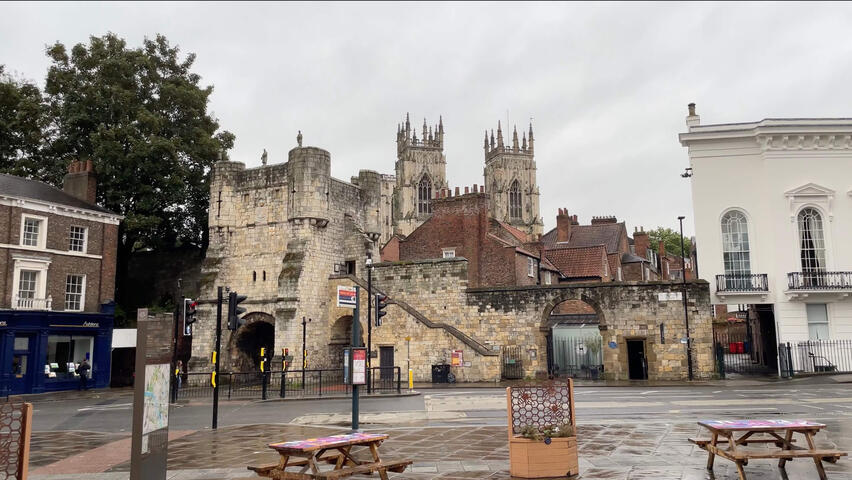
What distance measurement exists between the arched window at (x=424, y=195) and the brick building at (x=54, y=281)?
7043 cm

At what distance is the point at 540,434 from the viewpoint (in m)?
8.20

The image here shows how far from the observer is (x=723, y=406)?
16.2 m

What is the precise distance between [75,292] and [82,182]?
604cm

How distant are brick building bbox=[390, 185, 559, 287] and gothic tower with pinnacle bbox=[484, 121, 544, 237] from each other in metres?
59.0

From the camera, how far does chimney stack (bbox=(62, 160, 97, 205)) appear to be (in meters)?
33.6

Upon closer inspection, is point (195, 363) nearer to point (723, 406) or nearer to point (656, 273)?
point (723, 406)

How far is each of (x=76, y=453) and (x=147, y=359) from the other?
244 inches

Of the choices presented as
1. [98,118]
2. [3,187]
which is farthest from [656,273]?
[3,187]

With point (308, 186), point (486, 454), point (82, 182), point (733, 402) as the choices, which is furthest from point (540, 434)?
point (82, 182)

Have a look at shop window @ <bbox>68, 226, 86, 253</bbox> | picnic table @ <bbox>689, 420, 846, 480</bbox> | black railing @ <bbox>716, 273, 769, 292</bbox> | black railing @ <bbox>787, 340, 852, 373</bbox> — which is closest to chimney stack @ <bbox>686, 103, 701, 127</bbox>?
black railing @ <bbox>716, 273, 769, 292</bbox>

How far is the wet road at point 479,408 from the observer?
14742 mm

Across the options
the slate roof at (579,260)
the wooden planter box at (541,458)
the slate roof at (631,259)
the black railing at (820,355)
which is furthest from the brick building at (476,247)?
the wooden planter box at (541,458)

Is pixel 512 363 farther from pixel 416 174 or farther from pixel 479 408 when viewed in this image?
pixel 416 174

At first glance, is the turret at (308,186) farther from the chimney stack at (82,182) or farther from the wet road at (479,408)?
the wet road at (479,408)
